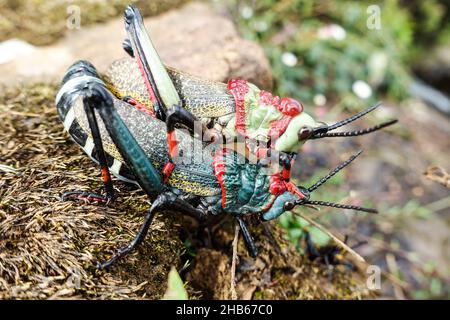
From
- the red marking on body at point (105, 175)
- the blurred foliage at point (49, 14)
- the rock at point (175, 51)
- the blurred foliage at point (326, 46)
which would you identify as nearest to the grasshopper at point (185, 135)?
the red marking on body at point (105, 175)

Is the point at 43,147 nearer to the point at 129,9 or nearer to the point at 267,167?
the point at 129,9

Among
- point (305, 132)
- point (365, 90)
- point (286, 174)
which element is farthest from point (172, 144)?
point (365, 90)

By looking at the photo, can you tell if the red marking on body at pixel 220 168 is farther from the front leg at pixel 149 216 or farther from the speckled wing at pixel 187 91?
the speckled wing at pixel 187 91

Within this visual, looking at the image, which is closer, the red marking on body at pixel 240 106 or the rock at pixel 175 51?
the red marking on body at pixel 240 106

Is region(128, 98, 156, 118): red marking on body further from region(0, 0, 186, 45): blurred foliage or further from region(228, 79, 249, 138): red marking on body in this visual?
region(0, 0, 186, 45): blurred foliage

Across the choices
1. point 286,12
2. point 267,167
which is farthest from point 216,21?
point 267,167

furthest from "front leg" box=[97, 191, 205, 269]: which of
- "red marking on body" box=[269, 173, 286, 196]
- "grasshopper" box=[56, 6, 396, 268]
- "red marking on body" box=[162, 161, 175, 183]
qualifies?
"red marking on body" box=[269, 173, 286, 196]
